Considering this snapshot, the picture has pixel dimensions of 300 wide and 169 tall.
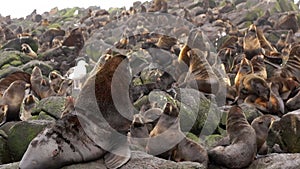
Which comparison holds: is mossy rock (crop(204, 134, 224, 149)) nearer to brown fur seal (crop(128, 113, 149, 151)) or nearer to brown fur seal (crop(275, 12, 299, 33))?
brown fur seal (crop(128, 113, 149, 151))

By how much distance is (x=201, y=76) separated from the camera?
11.4m

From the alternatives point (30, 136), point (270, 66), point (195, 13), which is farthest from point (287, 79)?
point (195, 13)

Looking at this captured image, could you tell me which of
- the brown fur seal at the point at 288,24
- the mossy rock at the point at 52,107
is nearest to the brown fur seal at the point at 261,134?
the mossy rock at the point at 52,107

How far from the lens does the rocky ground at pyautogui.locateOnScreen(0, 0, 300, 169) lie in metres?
7.35

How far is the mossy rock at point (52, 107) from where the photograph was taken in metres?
9.30

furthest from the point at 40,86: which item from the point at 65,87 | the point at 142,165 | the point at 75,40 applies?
the point at 75,40

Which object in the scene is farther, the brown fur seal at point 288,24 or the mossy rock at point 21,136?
the brown fur seal at point 288,24

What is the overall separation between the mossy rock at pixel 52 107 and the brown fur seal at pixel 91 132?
3.52 metres

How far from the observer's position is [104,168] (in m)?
5.39

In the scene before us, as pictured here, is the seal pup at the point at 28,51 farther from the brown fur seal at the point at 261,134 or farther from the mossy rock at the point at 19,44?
the brown fur seal at the point at 261,134

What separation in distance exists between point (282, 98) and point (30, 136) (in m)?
5.92

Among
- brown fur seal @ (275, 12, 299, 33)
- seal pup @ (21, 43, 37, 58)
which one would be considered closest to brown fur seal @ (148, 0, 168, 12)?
brown fur seal @ (275, 12, 299, 33)

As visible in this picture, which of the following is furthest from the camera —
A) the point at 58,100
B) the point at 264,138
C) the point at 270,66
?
the point at 270,66

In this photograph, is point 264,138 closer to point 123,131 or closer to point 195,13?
point 123,131
